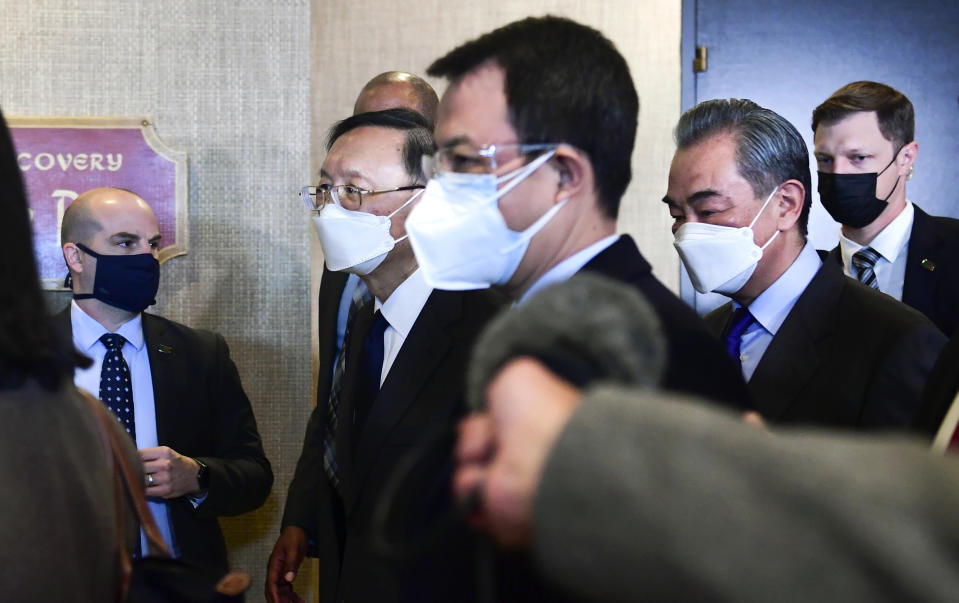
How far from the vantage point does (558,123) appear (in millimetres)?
1317

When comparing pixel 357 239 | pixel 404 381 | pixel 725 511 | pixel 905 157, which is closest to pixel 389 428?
pixel 404 381

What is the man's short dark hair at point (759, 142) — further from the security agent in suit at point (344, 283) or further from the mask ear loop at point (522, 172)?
the mask ear loop at point (522, 172)

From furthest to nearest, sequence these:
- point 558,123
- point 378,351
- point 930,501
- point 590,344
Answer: point 378,351
point 558,123
point 590,344
point 930,501

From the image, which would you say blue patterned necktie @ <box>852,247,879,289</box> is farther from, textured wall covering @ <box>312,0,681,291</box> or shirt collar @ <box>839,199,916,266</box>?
textured wall covering @ <box>312,0,681,291</box>

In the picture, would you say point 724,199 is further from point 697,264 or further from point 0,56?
point 0,56

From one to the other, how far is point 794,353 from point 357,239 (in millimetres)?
1042

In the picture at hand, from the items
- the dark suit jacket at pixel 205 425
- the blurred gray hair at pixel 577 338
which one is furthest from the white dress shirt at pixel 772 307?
the blurred gray hair at pixel 577 338

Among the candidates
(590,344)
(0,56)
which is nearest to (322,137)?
(0,56)

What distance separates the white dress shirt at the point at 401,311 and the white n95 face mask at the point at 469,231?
0.77 m

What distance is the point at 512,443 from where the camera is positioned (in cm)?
64

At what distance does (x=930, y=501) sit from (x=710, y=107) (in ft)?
6.60

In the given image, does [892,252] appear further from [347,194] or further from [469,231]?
[469,231]

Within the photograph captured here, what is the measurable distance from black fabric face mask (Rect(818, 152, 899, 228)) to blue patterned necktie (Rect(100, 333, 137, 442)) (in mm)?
2295

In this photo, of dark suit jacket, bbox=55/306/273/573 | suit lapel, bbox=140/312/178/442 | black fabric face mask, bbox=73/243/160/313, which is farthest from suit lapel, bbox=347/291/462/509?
black fabric face mask, bbox=73/243/160/313
